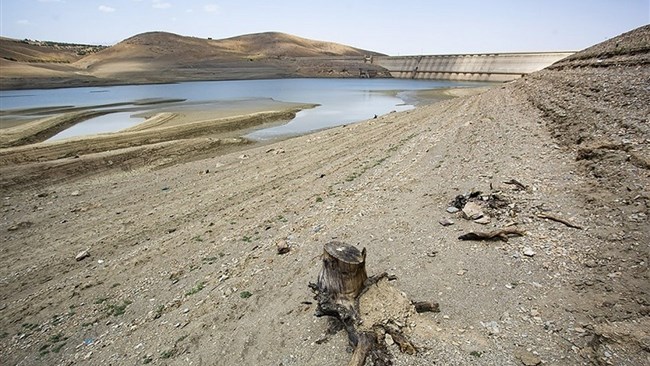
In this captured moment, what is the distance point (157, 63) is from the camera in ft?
383

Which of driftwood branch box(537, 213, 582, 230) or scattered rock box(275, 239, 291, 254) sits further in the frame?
scattered rock box(275, 239, 291, 254)

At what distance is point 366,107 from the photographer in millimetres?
45250

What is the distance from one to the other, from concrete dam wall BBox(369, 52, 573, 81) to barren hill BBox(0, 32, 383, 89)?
35.1 feet

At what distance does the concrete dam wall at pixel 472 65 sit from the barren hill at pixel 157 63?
35.1 ft

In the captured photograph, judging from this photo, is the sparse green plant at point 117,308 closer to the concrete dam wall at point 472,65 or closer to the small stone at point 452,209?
the small stone at point 452,209

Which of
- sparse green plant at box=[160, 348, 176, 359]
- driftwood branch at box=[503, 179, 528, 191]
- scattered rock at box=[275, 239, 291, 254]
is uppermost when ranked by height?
driftwood branch at box=[503, 179, 528, 191]

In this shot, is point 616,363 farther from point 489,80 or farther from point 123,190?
point 489,80

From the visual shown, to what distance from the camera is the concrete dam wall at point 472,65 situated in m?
91.1

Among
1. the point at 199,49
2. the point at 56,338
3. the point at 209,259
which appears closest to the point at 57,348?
the point at 56,338

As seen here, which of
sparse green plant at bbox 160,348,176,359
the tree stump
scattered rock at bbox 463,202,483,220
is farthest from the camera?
scattered rock at bbox 463,202,483,220

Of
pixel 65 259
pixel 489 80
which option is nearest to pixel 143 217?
pixel 65 259

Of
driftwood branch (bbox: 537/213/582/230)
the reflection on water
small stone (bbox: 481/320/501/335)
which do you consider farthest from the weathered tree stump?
the reflection on water

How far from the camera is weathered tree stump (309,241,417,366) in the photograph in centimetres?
446

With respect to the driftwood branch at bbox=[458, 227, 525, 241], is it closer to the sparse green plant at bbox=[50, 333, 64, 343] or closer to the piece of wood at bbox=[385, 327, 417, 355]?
the piece of wood at bbox=[385, 327, 417, 355]
